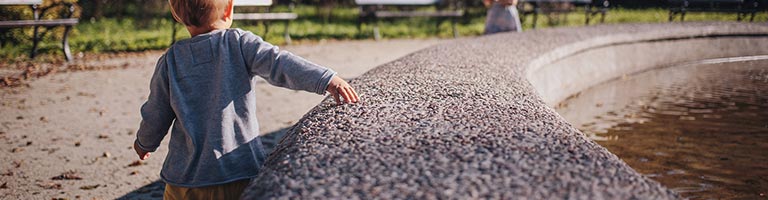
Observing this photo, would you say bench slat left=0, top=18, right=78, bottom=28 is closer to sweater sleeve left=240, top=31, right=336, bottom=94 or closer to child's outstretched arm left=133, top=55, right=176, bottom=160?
child's outstretched arm left=133, top=55, right=176, bottom=160

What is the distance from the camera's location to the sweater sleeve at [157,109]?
2.28 meters

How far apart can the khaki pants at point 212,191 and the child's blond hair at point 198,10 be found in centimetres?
52

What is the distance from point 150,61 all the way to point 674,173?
7.05 meters

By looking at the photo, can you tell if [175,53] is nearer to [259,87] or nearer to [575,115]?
[575,115]

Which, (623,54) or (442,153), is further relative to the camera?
(623,54)

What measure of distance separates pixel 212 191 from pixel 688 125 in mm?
4087

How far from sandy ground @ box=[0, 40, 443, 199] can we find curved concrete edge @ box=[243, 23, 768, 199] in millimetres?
1465

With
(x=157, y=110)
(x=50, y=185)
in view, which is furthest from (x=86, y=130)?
(x=157, y=110)

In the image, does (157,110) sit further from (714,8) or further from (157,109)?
(714,8)

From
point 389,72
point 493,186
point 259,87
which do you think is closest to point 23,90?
point 259,87

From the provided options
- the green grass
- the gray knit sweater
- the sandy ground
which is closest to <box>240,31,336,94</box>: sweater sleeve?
the gray knit sweater

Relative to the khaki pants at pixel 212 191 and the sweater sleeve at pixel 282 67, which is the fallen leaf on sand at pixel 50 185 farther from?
the sweater sleeve at pixel 282 67

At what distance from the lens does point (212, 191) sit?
2.24 metres

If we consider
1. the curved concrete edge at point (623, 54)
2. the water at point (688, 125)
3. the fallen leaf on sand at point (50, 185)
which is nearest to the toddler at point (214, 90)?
the fallen leaf on sand at point (50, 185)
